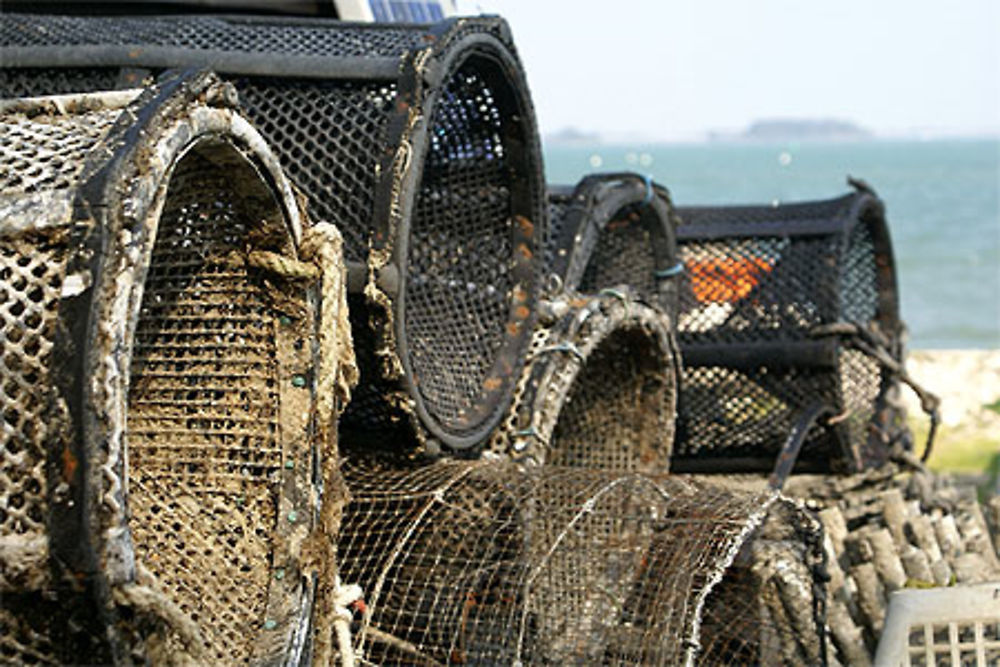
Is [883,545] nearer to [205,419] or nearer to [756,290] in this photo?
[756,290]

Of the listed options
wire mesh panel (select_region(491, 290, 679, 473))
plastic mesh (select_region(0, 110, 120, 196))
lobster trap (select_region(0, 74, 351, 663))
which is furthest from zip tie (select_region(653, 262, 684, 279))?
plastic mesh (select_region(0, 110, 120, 196))

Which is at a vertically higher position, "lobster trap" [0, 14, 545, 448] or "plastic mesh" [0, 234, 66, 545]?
"lobster trap" [0, 14, 545, 448]

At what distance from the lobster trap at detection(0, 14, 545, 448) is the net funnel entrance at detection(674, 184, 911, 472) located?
1.77 metres

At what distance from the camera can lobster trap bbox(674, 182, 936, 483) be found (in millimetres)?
5312

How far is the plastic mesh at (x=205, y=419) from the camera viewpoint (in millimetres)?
2488

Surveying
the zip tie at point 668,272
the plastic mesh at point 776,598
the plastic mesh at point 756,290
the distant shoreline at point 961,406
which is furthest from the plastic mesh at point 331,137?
the distant shoreline at point 961,406

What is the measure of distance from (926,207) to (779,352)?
4195cm

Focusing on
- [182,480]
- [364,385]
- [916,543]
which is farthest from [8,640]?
[916,543]

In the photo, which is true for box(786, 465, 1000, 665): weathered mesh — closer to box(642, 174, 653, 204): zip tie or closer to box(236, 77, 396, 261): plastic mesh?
box(642, 174, 653, 204): zip tie

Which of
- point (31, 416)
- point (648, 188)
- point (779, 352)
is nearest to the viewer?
point (31, 416)

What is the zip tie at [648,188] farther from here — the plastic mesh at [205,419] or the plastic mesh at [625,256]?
the plastic mesh at [205,419]

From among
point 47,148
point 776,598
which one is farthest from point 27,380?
point 776,598

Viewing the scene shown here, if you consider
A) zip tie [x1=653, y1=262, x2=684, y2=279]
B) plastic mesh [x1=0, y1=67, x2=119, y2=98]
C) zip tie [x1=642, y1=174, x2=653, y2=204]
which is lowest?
zip tie [x1=653, y1=262, x2=684, y2=279]

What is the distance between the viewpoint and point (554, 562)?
3271 mm
